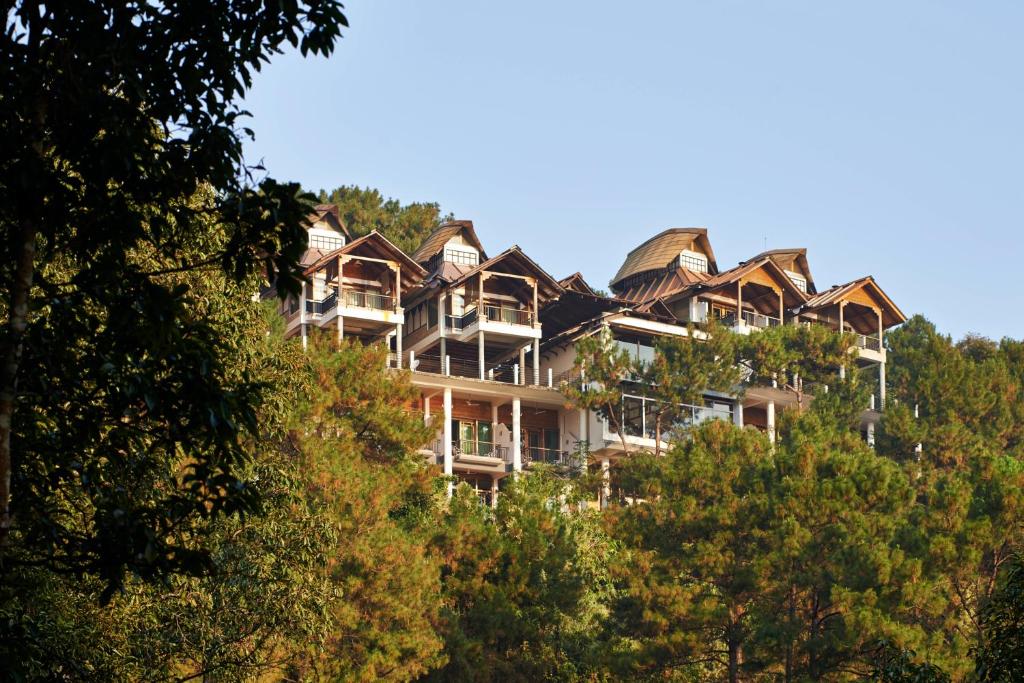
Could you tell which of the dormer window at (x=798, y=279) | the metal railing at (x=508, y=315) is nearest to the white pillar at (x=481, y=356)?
the metal railing at (x=508, y=315)

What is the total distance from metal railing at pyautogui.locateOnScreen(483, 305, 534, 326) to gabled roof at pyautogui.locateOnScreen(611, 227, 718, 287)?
8.81 metres

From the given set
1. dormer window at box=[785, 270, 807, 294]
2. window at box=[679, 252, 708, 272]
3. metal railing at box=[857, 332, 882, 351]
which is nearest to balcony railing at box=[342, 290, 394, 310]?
window at box=[679, 252, 708, 272]

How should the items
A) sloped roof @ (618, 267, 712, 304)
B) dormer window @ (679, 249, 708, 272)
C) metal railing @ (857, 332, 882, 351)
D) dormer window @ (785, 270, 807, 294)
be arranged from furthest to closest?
dormer window @ (785, 270, 807, 294)
metal railing @ (857, 332, 882, 351)
dormer window @ (679, 249, 708, 272)
sloped roof @ (618, 267, 712, 304)

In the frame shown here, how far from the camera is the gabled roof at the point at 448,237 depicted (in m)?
59.5

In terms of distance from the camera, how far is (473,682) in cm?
3191

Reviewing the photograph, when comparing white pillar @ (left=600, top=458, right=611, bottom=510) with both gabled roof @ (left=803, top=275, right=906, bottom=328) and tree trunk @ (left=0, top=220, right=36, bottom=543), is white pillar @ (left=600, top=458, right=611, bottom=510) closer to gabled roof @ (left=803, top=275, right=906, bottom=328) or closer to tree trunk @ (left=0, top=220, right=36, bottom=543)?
gabled roof @ (left=803, top=275, right=906, bottom=328)

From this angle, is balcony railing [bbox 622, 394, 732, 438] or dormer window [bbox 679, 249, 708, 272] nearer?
balcony railing [bbox 622, 394, 732, 438]

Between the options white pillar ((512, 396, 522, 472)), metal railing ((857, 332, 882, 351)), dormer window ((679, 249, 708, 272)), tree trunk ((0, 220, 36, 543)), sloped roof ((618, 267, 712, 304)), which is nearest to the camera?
tree trunk ((0, 220, 36, 543))

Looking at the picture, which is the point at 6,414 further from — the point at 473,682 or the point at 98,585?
the point at 473,682

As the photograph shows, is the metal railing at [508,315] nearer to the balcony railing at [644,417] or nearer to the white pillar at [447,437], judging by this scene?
the white pillar at [447,437]

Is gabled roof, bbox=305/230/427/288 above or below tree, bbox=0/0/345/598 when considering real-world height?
above

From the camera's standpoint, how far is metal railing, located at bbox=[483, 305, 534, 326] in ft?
185

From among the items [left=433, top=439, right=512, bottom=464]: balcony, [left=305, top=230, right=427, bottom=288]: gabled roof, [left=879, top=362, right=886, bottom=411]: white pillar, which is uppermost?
[left=305, top=230, right=427, bottom=288]: gabled roof

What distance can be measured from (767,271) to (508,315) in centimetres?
1171
